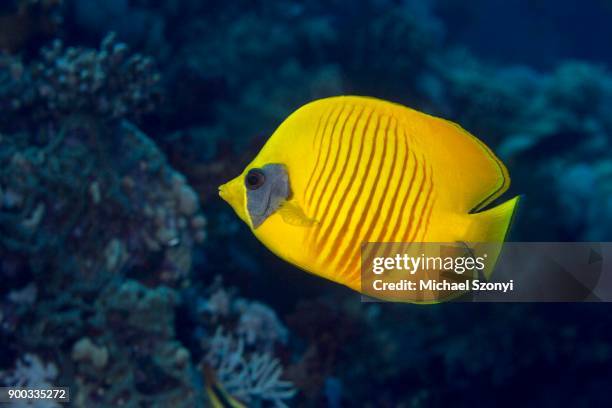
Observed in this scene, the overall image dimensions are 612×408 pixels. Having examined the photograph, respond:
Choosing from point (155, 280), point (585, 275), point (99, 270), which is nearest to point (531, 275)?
point (585, 275)

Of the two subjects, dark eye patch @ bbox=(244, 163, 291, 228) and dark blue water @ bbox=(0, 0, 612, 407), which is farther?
dark blue water @ bbox=(0, 0, 612, 407)

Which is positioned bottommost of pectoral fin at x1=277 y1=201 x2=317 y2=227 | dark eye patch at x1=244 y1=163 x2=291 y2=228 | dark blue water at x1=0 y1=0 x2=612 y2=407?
pectoral fin at x1=277 y1=201 x2=317 y2=227

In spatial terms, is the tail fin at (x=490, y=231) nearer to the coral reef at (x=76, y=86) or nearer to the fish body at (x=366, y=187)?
the fish body at (x=366, y=187)

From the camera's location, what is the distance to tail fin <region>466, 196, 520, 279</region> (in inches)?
44.3

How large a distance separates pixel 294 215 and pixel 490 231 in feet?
1.43

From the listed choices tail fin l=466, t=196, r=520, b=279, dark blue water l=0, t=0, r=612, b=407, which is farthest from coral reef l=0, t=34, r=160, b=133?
tail fin l=466, t=196, r=520, b=279

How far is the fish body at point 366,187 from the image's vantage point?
1146 mm

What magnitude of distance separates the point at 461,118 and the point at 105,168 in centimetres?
544

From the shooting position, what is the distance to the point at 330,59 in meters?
7.79

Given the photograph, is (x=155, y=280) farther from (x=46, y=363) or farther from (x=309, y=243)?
(x=309, y=243)

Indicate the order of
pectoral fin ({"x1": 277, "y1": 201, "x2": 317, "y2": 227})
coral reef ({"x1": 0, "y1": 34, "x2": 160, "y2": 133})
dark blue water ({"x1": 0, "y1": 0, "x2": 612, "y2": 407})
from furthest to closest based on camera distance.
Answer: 1. coral reef ({"x1": 0, "y1": 34, "x2": 160, "y2": 133})
2. dark blue water ({"x1": 0, "y1": 0, "x2": 612, "y2": 407})
3. pectoral fin ({"x1": 277, "y1": 201, "x2": 317, "y2": 227})

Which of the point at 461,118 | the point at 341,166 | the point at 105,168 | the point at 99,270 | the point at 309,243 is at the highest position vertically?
the point at 461,118

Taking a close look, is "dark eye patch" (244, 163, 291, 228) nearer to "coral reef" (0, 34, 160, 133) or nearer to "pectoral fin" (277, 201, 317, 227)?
"pectoral fin" (277, 201, 317, 227)

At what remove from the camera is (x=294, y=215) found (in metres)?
1.14
